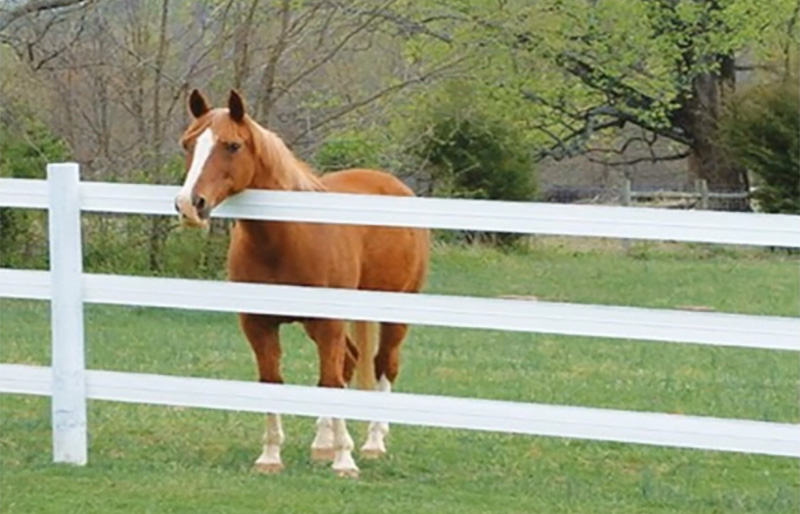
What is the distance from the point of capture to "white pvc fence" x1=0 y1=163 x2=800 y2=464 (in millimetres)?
5230

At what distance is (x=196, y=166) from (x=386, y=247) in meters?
1.49

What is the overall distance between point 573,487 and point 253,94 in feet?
36.5

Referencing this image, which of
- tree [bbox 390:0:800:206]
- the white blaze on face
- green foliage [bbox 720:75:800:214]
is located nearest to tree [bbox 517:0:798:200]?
tree [bbox 390:0:800:206]

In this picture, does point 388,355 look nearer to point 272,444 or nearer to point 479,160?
point 272,444

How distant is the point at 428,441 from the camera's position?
7352mm

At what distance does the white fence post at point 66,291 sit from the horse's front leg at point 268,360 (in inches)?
28.3

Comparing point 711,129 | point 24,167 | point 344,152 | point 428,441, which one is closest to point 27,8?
point 24,167

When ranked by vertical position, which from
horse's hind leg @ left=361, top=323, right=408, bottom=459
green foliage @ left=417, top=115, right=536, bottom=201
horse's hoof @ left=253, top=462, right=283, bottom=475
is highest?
green foliage @ left=417, top=115, right=536, bottom=201

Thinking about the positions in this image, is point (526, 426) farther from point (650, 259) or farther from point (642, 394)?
point (650, 259)

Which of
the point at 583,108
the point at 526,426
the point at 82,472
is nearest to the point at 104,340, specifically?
the point at 82,472

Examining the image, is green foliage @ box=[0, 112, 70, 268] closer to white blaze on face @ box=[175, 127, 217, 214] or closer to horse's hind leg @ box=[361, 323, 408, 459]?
horse's hind leg @ box=[361, 323, 408, 459]

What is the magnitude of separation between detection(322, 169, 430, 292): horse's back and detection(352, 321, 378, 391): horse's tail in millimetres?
199

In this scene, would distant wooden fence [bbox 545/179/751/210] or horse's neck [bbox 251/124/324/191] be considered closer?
horse's neck [bbox 251/124/324/191]

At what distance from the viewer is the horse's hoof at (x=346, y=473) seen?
20.6 ft
